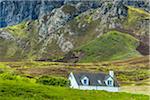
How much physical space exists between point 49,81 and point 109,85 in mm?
22488

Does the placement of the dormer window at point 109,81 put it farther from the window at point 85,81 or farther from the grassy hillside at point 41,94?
the grassy hillside at point 41,94

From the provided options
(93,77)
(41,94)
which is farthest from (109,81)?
(41,94)

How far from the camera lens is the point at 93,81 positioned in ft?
319

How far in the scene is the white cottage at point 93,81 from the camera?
9506 centimetres

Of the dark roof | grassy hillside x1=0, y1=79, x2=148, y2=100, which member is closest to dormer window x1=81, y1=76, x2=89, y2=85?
the dark roof

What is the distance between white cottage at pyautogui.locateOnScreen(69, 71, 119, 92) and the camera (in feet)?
312

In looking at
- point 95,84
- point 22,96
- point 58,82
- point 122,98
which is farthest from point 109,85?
point 22,96

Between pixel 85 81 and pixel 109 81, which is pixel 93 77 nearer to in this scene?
pixel 85 81

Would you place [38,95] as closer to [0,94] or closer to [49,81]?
[0,94]

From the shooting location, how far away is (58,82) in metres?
79.9

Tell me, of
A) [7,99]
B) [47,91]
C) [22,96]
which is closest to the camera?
[7,99]

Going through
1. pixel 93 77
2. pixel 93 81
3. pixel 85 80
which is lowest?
pixel 93 81

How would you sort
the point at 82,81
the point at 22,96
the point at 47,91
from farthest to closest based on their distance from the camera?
the point at 82,81 → the point at 47,91 → the point at 22,96

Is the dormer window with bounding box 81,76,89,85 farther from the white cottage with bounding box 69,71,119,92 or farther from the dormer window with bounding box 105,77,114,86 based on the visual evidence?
the dormer window with bounding box 105,77,114,86
